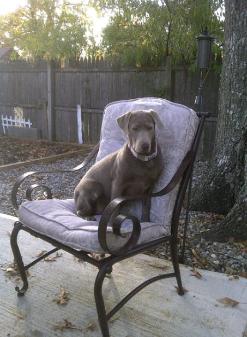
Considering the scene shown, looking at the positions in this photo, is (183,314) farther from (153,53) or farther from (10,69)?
(10,69)

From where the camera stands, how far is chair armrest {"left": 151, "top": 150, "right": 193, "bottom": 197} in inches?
102

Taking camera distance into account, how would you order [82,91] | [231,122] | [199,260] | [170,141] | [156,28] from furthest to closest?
[82,91] → [156,28] → [231,122] → [199,260] → [170,141]

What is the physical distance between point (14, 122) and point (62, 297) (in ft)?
31.3

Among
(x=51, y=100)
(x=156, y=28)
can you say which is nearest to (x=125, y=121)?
(x=156, y=28)

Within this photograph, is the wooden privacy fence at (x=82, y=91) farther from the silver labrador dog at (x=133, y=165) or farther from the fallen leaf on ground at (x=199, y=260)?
the silver labrador dog at (x=133, y=165)

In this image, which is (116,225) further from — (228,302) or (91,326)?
(228,302)

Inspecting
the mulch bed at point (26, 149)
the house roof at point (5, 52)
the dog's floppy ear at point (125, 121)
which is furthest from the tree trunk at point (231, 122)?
the house roof at point (5, 52)

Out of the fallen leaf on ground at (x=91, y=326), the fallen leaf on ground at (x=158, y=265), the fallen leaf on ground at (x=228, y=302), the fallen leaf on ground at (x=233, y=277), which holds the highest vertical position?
the fallen leaf on ground at (x=233, y=277)

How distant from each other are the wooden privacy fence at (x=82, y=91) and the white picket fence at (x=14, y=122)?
12 cm

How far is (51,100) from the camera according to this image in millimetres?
10547

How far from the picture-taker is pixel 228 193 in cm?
427

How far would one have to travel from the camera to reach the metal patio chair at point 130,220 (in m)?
2.28

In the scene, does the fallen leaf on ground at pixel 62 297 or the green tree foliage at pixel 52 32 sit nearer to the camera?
the fallen leaf on ground at pixel 62 297

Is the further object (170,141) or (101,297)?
(170,141)
